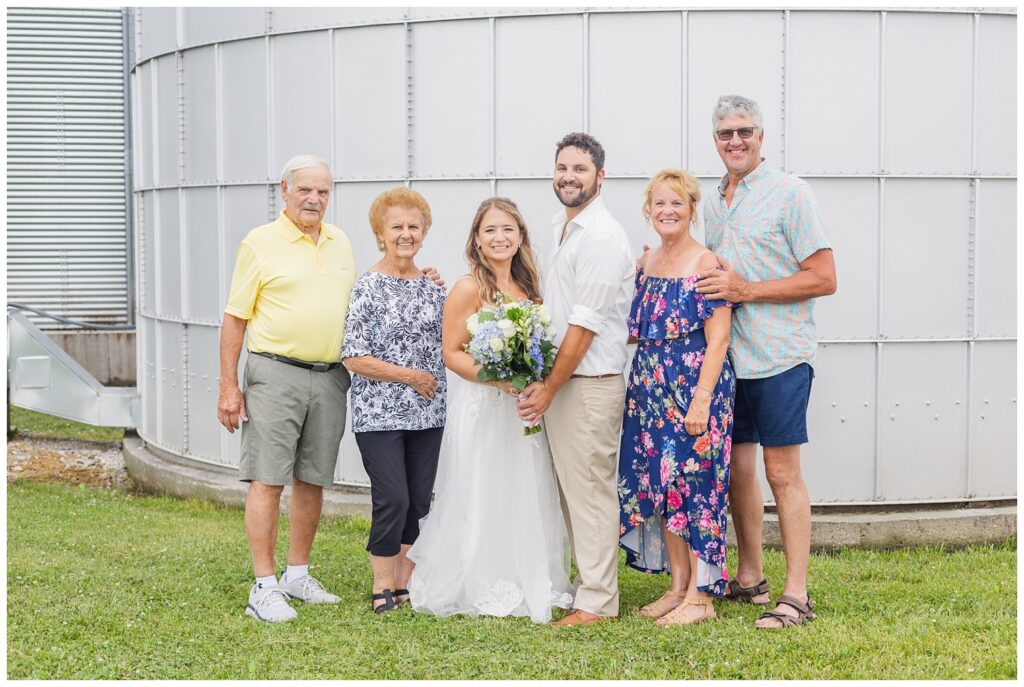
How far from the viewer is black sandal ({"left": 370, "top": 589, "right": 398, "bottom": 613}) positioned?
526 cm

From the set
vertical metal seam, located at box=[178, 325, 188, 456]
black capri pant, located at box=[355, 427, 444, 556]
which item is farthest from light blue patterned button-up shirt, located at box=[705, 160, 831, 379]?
vertical metal seam, located at box=[178, 325, 188, 456]

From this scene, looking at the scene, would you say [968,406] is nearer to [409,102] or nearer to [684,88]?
[684,88]

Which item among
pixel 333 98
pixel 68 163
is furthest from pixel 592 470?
pixel 68 163

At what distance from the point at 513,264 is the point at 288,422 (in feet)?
4.25

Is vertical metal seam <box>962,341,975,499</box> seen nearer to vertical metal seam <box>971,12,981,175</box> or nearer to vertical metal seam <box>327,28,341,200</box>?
vertical metal seam <box>971,12,981,175</box>

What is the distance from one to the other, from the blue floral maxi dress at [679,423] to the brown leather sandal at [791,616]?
0.27 metres

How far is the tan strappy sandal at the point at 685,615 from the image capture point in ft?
16.3

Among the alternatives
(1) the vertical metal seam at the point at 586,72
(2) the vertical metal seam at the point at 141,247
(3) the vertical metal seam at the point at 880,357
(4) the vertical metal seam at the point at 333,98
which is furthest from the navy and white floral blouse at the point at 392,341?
(2) the vertical metal seam at the point at 141,247

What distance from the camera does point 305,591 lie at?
5.50 meters

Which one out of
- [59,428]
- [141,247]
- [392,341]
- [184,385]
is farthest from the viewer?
[59,428]

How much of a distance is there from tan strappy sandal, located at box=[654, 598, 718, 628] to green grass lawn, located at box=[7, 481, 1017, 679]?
72 millimetres

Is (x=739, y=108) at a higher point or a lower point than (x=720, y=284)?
higher

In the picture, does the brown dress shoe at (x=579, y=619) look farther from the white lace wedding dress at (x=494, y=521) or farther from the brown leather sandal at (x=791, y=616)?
the brown leather sandal at (x=791, y=616)

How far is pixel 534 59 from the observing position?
6.98 m
